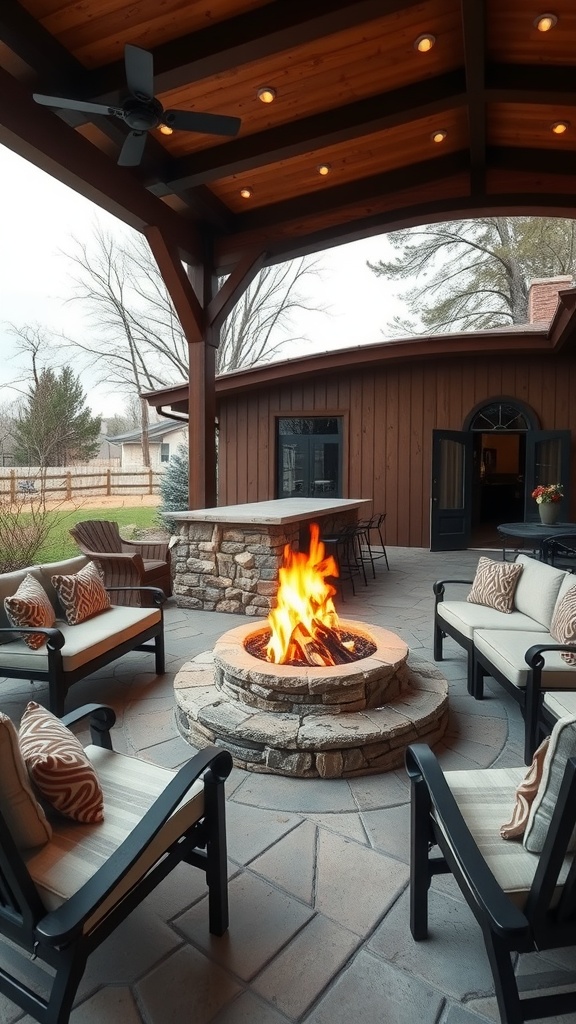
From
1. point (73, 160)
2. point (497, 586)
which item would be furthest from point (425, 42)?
point (497, 586)

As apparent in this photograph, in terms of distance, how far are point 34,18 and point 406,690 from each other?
4793 millimetres

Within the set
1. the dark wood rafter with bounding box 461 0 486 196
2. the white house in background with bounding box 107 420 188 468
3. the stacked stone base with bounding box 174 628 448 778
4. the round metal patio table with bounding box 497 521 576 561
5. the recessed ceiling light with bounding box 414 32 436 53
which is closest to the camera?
the stacked stone base with bounding box 174 628 448 778

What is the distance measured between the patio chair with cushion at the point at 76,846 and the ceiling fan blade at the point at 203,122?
139 inches

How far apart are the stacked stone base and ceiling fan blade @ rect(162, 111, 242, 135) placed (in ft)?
10.8

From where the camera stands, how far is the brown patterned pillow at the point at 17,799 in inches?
50.6

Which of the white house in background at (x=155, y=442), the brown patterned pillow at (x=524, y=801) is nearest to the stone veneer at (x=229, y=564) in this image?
the brown patterned pillow at (x=524, y=801)

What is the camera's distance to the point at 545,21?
12.4 feet

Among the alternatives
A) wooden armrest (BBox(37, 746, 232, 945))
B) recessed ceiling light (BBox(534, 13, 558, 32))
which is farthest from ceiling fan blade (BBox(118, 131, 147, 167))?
wooden armrest (BBox(37, 746, 232, 945))

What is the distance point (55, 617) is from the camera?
357cm

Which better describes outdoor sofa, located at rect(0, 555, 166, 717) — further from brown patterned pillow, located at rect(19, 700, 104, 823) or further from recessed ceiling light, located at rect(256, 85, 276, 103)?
recessed ceiling light, located at rect(256, 85, 276, 103)

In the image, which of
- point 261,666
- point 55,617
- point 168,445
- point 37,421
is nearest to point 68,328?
point 168,445

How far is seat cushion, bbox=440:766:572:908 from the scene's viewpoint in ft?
4.41

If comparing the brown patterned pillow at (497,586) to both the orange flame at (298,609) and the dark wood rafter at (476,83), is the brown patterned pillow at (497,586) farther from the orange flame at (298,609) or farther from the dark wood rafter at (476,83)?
the dark wood rafter at (476,83)

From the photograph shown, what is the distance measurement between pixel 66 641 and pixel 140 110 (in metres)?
3.18
